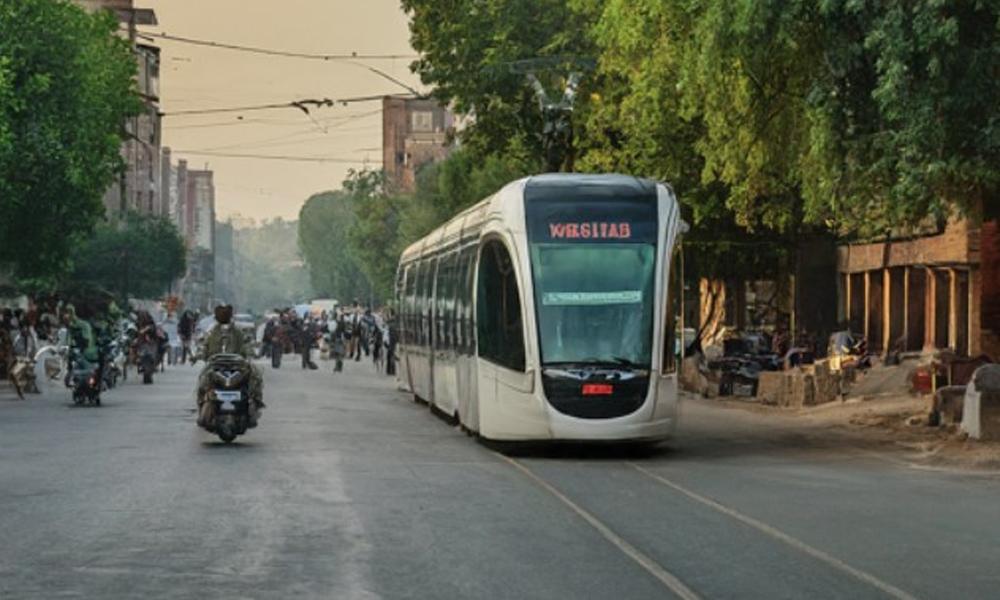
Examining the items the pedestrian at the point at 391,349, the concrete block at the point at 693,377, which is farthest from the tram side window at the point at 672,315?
the pedestrian at the point at 391,349

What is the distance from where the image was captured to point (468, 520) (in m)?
16.5

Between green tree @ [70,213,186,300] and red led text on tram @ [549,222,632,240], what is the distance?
285 ft

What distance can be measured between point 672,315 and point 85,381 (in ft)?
52.1

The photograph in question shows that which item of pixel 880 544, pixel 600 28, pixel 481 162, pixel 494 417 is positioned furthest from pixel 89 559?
pixel 481 162

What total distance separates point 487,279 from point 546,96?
24866 millimetres

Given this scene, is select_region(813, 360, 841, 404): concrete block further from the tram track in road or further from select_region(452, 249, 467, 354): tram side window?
the tram track in road

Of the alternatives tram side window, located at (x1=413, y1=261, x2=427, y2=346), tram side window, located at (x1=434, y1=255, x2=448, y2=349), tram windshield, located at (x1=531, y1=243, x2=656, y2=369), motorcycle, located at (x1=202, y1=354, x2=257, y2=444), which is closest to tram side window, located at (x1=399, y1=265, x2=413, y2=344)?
tram side window, located at (x1=413, y1=261, x2=427, y2=346)

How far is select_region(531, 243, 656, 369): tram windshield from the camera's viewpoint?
24.9 meters

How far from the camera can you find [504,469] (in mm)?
22562

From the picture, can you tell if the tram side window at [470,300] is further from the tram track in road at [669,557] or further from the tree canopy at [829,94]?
the tram track in road at [669,557]

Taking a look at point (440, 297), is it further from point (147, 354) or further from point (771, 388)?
point (147, 354)

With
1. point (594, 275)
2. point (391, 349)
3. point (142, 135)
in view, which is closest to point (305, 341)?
point (391, 349)

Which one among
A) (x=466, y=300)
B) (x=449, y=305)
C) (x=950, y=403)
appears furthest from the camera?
(x=449, y=305)

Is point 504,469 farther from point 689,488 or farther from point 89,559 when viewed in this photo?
point 89,559
